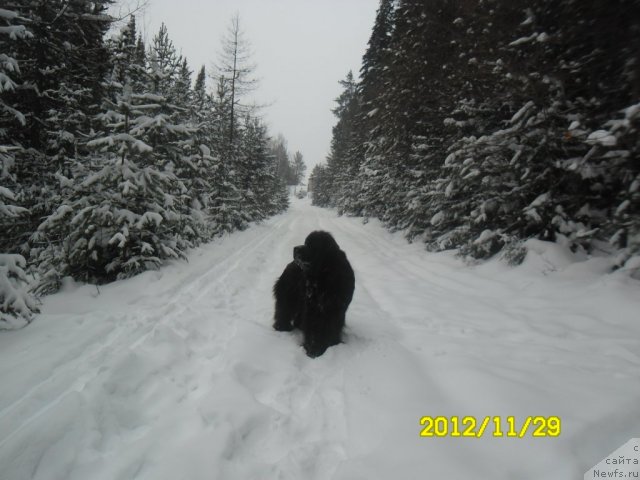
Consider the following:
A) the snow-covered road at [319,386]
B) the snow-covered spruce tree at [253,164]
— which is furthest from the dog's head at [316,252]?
the snow-covered spruce tree at [253,164]

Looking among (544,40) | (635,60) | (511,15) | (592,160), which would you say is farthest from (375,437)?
(511,15)

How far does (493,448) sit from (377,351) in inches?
56.7

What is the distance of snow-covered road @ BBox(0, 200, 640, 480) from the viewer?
1.70m

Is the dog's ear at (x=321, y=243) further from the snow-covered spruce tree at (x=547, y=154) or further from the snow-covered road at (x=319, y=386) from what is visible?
the snow-covered spruce tree at (x=547, y=154)

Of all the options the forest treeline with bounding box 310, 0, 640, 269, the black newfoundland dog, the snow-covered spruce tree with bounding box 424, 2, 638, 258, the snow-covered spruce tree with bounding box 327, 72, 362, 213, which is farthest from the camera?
the snow-covered spruce tree with bounding box 327, 72, 362, 213

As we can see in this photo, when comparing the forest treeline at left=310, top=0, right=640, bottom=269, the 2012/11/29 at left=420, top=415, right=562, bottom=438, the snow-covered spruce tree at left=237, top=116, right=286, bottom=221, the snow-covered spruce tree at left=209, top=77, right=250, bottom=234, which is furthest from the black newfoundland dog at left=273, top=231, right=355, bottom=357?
the snow-covered spruce tree at left=237, top=116, right=286, bottom=221

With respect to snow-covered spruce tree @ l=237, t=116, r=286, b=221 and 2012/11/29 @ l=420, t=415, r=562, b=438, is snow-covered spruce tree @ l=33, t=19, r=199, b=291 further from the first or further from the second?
snow-covered spruce tree @ l=237, t=116, r=286, b=221

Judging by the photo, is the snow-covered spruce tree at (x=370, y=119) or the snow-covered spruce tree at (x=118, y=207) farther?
the snow-covered spruce tree at (x=370, y=119)

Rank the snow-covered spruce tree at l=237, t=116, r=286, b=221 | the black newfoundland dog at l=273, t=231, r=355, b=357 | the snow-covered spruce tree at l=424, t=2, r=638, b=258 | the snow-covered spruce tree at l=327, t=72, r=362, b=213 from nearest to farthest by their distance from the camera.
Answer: the black newfoundland dog at l=273, t=231, r=355, b=357 → the snow-covered spruce tree at l=424, t=2, r=638, b=258 → the snow-covered spruce tree at l=237, t=116, r=286, b=221 → the snow-covered spruce tree at l=327, t=72, r=362, b=213

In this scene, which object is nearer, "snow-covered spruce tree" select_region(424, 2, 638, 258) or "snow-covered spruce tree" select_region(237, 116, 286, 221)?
"snow-covered spruce tree" select_region(424, 2, 638, 258)

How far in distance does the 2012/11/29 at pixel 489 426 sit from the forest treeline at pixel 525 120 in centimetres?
218

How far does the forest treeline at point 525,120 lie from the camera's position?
2595 mm

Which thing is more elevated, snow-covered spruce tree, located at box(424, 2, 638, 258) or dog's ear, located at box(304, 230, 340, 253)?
snow-covered spruce tree, located at box(424, 2, 638, 258)

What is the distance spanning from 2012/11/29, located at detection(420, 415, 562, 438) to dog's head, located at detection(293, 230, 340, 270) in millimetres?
1652
